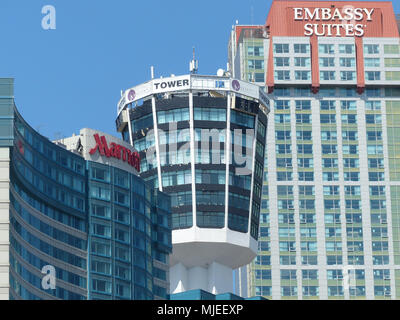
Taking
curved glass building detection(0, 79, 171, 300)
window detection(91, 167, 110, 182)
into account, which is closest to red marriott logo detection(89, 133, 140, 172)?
curved glass building detection(0, 79, 171, 300)

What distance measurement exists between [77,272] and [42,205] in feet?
32.2

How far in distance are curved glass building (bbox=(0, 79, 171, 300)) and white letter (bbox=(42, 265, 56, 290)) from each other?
12cm

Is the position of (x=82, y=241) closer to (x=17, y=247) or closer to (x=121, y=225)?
(x=121, y=225)

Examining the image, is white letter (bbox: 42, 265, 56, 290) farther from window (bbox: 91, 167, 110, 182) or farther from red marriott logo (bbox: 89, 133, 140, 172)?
red marriott logo (bbox: 89, 133, 140, 172)

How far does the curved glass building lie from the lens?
138388 millimetres

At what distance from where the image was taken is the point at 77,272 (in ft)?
501

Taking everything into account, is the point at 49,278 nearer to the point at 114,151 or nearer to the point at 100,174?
the point at 100,174

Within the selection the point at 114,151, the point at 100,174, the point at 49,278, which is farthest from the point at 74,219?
the point at 114,151
